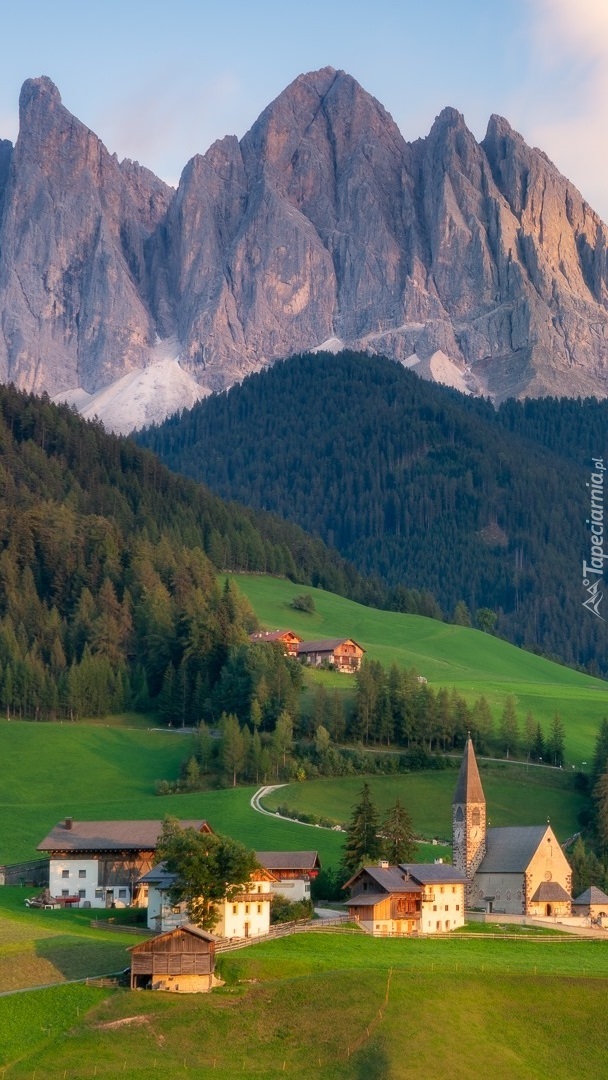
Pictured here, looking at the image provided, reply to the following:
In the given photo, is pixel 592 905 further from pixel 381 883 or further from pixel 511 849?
pixel 381 883

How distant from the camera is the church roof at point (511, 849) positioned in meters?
102

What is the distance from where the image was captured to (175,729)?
151750 mm

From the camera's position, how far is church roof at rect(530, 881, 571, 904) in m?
101

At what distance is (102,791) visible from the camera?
130250mm

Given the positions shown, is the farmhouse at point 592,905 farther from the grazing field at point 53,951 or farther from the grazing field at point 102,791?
the grazing field at point 53,951

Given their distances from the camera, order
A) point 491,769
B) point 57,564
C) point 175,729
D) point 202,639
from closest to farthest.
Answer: point 491,769, point 175,729, point 202,639, point 57,564

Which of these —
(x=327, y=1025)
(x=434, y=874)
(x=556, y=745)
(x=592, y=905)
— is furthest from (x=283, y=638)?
(x=327, y=1025)

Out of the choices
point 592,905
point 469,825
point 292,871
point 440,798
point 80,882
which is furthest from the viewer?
point 440,798

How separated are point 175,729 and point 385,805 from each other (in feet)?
101

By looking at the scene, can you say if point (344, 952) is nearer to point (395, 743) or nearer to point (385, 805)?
point (385, 805)

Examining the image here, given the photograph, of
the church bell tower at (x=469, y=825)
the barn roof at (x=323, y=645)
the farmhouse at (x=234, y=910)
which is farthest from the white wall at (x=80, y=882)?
the barn roof at (x=323, y=645)

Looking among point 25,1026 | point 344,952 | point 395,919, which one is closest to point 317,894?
point 395,919

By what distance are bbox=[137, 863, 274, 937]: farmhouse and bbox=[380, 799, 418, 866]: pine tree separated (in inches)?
513

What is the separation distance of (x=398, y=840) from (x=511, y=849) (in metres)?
7.00
